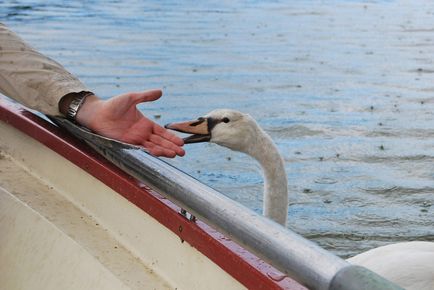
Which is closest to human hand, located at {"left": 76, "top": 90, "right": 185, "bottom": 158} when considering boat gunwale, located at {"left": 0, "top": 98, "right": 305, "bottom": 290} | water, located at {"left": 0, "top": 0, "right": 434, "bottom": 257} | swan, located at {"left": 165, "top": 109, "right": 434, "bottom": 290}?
boat gunwale, located at {"left": 0, "top": 98, "right": 305, "bottom": 290}

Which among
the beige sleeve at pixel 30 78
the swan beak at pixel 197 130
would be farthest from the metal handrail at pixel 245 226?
the swan beak at pixel 197 130

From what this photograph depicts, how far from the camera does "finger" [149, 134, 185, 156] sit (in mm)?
2193

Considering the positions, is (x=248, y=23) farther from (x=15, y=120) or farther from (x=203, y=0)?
(x=15, y=120)

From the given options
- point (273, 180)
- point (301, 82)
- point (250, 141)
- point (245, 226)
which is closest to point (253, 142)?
point (250, 141)

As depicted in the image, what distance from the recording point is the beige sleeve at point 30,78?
234 centimetres

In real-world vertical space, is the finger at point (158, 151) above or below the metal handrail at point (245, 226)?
above

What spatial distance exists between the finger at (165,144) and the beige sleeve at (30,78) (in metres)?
0.25

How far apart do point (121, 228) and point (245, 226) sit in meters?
0.71

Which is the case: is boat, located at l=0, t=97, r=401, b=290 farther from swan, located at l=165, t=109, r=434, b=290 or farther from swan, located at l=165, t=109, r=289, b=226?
swan, located at l=165, t=109, r=289, b=226

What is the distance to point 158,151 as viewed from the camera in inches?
87.2

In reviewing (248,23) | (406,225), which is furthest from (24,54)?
(248,23)

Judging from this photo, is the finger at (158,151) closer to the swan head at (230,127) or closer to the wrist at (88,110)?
the wrist at (88,110)

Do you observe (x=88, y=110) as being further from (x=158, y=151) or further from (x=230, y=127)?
(x=230, y=127)

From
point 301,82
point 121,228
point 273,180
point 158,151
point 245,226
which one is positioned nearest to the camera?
point 245,226
